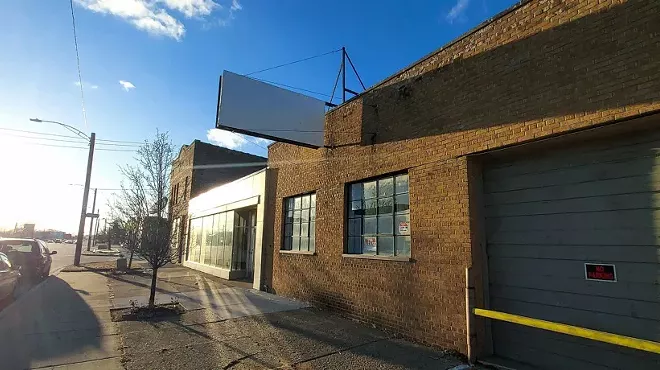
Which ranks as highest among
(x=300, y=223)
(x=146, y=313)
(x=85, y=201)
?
(x=85, y=201)

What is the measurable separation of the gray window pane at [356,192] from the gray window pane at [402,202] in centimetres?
117

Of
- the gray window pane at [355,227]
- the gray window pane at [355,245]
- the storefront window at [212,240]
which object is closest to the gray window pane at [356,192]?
the gray window pane at [355,227]

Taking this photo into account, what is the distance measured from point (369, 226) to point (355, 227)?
52cm

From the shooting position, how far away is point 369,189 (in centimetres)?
A: 828

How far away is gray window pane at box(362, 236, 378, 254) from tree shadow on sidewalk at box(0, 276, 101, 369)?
5.21 meters

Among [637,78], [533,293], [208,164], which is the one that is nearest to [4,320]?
[533,293]

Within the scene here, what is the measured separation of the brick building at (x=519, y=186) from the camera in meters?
4.52

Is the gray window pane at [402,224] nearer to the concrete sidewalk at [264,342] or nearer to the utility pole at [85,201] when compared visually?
the concrete sidewalk at [264,342]

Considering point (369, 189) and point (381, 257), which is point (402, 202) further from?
point (381, 257)

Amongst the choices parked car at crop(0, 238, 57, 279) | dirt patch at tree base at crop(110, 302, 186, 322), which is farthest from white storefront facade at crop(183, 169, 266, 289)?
parked car at crop(0, 238, 57, 279)

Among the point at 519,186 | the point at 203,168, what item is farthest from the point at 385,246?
the point at 203,168

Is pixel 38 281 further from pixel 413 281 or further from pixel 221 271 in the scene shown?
pixel 413 281

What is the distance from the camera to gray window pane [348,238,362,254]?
8359 millimetres

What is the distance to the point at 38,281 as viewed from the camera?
49.4ft
